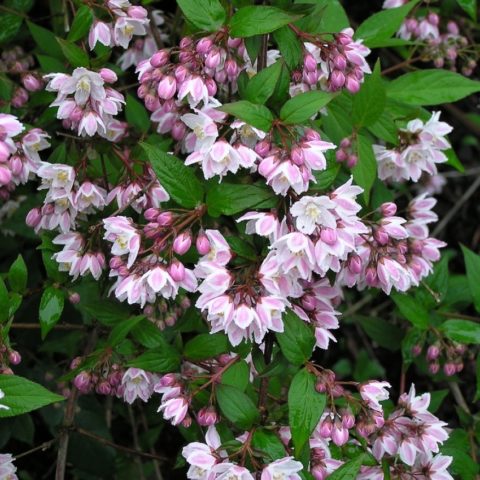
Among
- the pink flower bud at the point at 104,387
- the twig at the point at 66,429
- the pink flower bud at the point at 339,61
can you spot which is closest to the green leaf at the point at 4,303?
the pink flower bud at the point at 104,387

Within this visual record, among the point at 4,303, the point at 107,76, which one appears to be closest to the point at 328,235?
the point at 107,76

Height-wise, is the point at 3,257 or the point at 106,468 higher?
the point at 3,257

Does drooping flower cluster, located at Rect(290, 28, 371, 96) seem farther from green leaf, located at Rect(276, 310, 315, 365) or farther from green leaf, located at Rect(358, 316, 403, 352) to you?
green leaf, located at Rect(358, 316, 403, 352)

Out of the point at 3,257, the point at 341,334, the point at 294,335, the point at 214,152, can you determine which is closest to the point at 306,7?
the point at 214,152

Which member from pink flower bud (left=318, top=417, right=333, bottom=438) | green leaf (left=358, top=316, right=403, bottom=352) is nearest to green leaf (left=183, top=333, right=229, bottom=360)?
pink flower bud (left=318, top=417, right=333, bottom=438)

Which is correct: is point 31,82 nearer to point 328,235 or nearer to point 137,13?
point 137,13

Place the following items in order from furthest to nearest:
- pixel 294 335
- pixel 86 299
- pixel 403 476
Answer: pixel 86 299 → pixel 403 476 → pixel 294 335

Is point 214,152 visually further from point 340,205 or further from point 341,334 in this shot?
point 341,334
